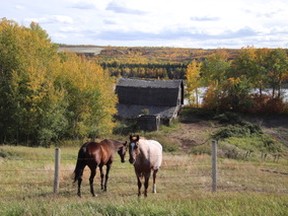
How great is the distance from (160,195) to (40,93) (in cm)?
3477

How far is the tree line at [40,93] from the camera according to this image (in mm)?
44750

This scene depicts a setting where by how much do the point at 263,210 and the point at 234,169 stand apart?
13.3 meters

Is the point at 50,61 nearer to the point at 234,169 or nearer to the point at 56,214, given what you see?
the point at 234,169

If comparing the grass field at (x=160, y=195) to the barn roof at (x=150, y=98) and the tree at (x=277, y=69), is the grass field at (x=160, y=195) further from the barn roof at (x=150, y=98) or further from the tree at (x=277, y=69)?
the tree at (x=277, y=69)

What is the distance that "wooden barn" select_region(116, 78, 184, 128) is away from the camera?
6444cm

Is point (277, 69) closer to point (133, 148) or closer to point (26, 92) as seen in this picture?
point (26, 92)

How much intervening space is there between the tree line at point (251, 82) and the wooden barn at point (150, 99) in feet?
23.4

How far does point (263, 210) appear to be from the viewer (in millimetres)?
7387

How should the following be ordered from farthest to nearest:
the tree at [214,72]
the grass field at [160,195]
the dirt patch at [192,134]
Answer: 1. the tree at [214,72]
2. the dirt patch at [192,134]
3. the grass field at [160,195]

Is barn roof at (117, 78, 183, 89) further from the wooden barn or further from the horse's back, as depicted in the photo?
the horse's back

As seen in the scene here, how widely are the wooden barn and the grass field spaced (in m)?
43.5

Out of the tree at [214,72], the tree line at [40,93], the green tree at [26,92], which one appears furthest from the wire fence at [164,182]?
the tree at [214,72]

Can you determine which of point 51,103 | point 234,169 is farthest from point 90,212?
point 51,103

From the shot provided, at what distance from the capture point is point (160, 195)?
12.1 meters
